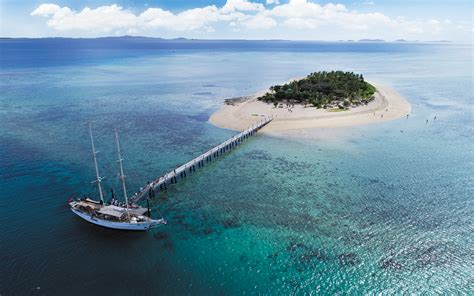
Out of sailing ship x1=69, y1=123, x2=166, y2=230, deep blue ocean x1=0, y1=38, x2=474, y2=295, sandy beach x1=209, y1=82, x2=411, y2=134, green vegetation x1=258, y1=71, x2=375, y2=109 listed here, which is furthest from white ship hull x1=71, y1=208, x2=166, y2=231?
green vegetation x1=258, y1=71, x2=375, y2=109

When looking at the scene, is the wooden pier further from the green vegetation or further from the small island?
the green vegetation

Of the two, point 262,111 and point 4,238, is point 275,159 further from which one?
point 4,238

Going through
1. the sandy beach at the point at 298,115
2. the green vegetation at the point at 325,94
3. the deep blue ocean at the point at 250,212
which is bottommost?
the deep blue ocean at the point at 250,212

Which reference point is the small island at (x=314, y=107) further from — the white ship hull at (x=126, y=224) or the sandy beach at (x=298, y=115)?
the white ship hull at (x=126, y=224)

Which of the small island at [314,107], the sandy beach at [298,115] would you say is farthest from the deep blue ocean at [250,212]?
the small island at [314,107]

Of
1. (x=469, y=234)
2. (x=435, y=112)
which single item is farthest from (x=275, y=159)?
(x=435, y=112)

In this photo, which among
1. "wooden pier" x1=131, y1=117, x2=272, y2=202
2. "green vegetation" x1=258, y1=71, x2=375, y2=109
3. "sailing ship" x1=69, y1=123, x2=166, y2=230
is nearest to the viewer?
"sailing ship" x1=69, y1=123, x2=166, y2=230
